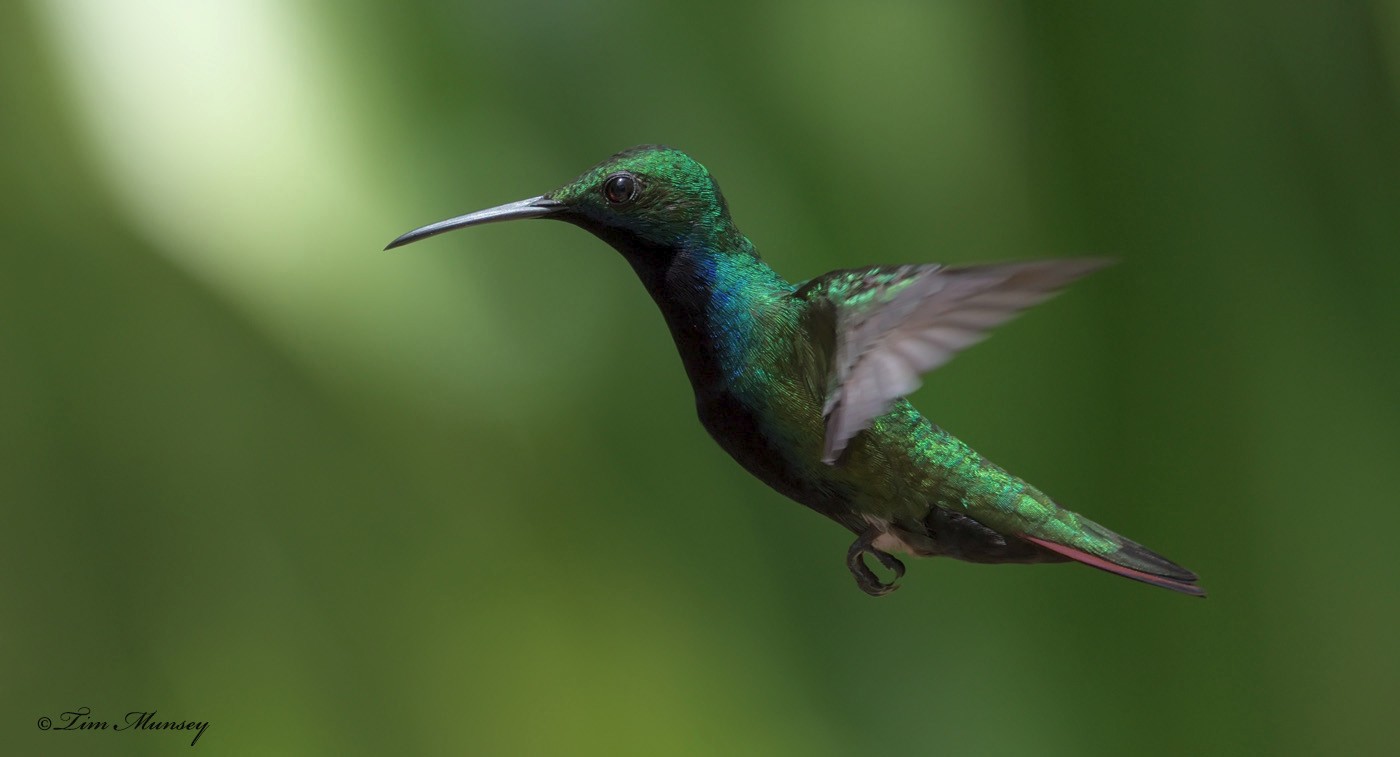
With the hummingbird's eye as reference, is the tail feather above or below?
below

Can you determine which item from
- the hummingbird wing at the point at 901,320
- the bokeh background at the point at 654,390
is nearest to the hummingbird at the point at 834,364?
the hummingbird wing at the point at 901,320

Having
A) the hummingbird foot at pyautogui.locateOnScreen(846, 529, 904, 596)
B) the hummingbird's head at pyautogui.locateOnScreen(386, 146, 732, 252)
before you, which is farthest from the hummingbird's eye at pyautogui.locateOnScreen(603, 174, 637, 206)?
the hummingbird foot at pyautogui.locateOnScreen(846, 529, 904, 596)

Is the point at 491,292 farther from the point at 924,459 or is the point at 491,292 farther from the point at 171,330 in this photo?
the point at 924,459

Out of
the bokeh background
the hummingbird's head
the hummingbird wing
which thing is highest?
the hummingbird's head

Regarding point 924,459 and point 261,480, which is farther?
point 261,480

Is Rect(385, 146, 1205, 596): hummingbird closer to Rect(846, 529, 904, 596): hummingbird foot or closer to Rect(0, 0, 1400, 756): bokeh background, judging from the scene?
Rect(846, 529, 904, 596): hummingbird foot

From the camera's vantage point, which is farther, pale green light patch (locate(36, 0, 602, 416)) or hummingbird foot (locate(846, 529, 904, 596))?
pale green light patch (locate(36, 0, 602, 416))

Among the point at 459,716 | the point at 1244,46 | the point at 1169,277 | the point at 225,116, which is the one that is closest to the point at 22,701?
the point at 459,716
